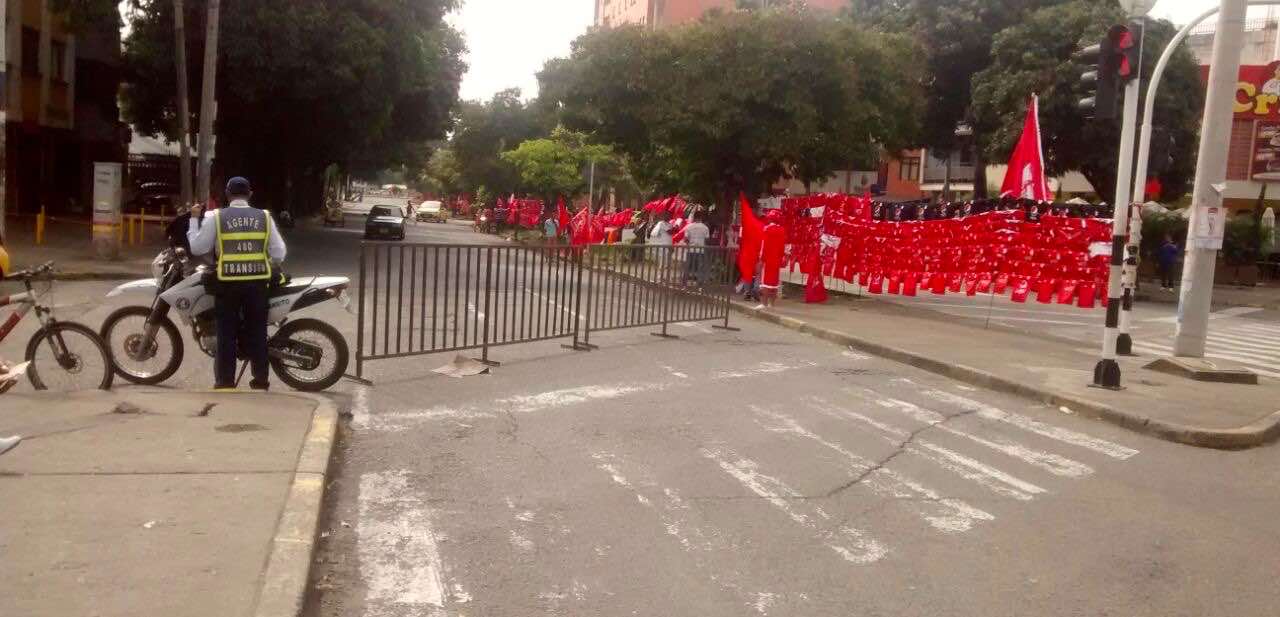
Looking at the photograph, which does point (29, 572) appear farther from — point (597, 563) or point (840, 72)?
point (840, 72)

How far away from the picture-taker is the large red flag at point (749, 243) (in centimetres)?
1876

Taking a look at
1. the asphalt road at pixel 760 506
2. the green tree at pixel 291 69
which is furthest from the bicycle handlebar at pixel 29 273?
the green tree at pixel 291 69

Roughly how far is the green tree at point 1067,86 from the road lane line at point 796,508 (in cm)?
2946

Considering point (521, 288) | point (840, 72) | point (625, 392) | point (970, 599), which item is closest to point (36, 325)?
point (521, 288)

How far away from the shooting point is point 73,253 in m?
23.8

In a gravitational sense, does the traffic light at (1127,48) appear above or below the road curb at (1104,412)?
above

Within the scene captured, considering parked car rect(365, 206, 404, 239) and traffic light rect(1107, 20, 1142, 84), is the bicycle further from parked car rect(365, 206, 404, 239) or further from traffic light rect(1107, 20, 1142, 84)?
parked car rect(365, 206, 404, 239)

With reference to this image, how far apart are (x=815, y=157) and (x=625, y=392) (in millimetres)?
15737

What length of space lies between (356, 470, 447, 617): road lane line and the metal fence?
333 centimetres

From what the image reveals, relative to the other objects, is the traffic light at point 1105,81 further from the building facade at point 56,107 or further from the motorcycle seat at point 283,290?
the building facade at point 56,107

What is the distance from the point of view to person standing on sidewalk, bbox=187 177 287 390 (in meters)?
8.80

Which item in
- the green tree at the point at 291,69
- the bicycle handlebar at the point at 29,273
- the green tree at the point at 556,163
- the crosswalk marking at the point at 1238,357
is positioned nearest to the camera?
the bicycle handlebar at the point at 29,273

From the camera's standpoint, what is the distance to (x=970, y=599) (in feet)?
17.1

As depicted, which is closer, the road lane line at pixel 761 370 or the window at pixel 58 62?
the road lane line at pixel 761 370
